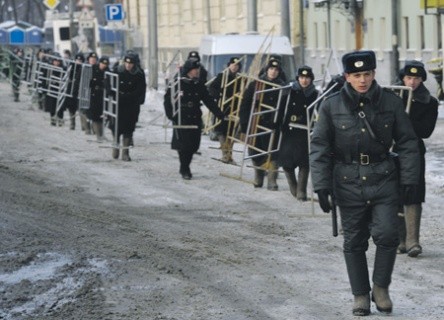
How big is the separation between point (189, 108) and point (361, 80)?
11761mm

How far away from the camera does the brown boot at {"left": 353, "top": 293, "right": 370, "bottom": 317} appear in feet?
33.6

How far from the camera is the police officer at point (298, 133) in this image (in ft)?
58.7

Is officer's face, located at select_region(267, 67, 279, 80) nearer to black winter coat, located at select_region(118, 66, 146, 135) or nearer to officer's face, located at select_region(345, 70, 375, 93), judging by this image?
black winter coat, located at select_region(118, 66, 146, 135)

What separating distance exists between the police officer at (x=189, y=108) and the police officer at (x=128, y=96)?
8.83 feet

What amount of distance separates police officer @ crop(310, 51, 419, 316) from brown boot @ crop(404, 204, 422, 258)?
9.01 ft

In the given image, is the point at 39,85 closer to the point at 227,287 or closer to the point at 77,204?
the point at 77,204

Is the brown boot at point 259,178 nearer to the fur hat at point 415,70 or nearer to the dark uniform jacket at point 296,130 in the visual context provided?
the dark uniform jacket at point 296,130

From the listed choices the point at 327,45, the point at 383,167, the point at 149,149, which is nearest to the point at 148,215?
the point at 383,167

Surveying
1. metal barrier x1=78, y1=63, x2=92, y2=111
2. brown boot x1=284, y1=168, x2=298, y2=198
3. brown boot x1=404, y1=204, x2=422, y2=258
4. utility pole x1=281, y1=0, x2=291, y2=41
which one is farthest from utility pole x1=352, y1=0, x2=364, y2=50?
brown boot x1=404, y1=204, x2=422, y2=258

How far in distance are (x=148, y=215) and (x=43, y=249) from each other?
11.2ft

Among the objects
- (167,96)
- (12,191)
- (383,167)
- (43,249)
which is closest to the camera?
(383,167)

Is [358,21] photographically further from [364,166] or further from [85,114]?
[364,166]

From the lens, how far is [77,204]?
17344 millimetres

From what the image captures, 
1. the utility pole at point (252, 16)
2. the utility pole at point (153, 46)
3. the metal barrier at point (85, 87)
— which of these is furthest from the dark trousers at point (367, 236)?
the utility pole at point (153, 46)
